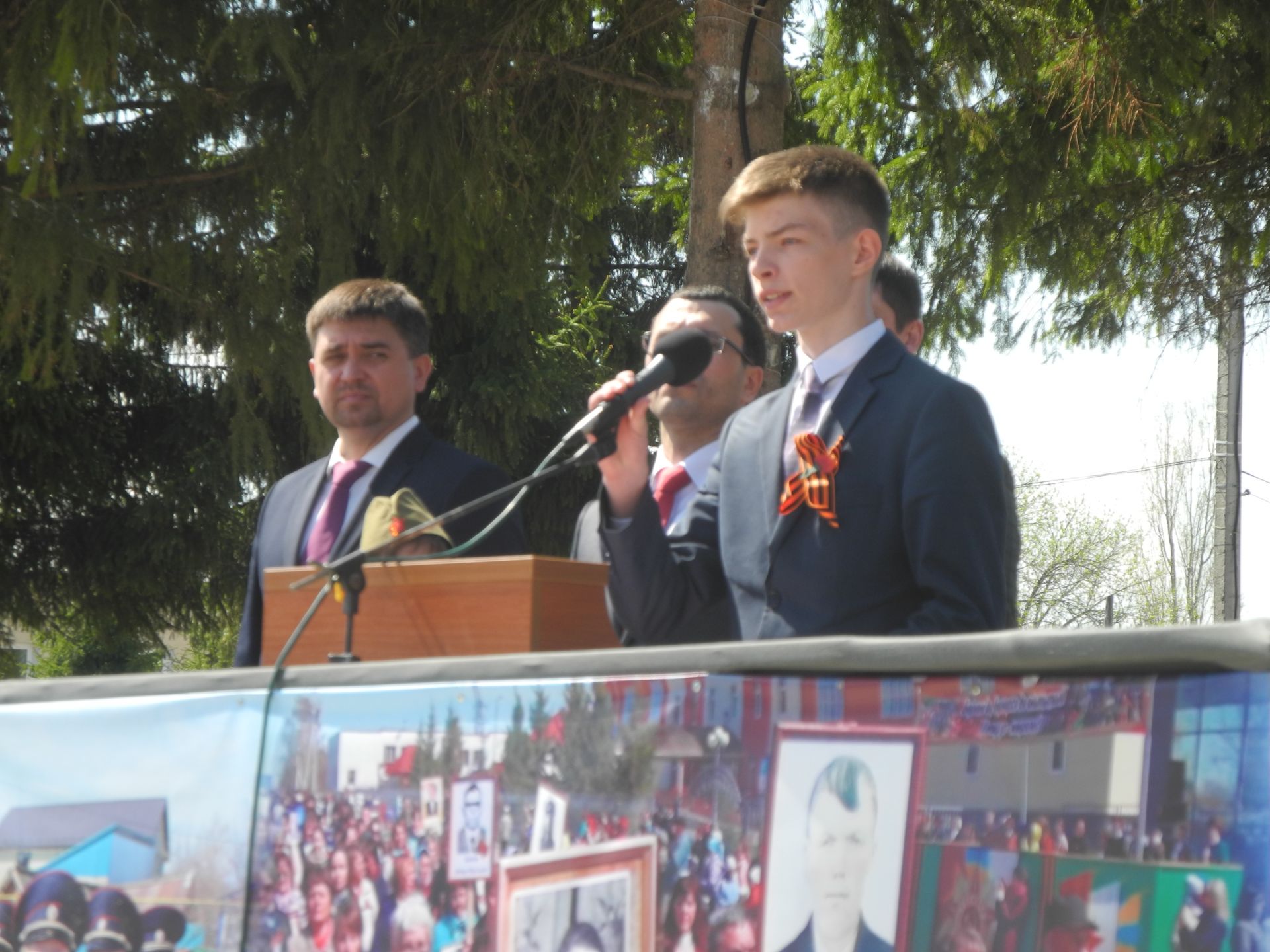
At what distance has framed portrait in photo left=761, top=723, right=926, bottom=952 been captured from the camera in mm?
1486

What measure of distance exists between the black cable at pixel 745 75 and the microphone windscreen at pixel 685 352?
3.16m

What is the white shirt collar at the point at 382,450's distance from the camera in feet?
11.4

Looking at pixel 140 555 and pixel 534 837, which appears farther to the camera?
pixel 140 555

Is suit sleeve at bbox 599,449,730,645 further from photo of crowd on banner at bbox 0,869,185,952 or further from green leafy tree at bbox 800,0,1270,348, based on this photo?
green leafy tree at bbox 800,0,1270,348

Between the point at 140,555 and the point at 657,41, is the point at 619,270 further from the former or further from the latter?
the point at 657,41

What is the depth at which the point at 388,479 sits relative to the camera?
340 cm

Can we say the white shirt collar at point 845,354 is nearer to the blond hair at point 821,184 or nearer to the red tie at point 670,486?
the blond hair at point 821,184

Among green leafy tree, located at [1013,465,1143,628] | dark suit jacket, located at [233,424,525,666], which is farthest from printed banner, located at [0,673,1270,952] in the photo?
green leafy tree, located at [1013,465,1143,628]

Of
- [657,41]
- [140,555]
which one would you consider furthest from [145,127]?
[140,555]

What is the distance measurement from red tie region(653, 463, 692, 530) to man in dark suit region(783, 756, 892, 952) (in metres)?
1.93

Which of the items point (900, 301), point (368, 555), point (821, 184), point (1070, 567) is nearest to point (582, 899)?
point (368, 555)

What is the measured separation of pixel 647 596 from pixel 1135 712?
1.12 meters

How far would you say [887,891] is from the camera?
1.48 meters

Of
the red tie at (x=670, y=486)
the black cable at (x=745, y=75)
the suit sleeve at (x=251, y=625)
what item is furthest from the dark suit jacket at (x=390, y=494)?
the black cable at (x=745, y=75)
